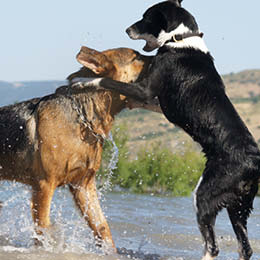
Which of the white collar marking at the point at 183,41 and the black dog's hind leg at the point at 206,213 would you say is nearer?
the black dog's hind leg at the point at 206,213

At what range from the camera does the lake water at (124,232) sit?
5.97 metres

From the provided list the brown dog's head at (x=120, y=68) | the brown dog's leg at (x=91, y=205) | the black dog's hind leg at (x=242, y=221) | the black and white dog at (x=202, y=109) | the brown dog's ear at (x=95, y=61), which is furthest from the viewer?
the brown dog's leg at (x=91, y=205)

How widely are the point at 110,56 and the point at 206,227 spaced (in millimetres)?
2136

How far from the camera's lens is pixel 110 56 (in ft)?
19.7

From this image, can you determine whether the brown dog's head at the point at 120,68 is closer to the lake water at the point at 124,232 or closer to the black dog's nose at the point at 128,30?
the black dog's nose at the point at 128,30

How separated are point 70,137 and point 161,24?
1575 millimetres

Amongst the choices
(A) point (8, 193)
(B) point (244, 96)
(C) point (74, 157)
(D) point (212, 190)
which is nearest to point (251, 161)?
(D) point (212, 190)

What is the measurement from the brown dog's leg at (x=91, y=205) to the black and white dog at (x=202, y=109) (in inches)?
44.1

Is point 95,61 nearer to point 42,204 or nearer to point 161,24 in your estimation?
point 161,24

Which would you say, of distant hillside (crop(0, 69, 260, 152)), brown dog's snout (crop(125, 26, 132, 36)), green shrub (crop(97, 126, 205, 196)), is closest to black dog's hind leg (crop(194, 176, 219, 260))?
brown dog's snout (crop(125, 26, 132, 36))

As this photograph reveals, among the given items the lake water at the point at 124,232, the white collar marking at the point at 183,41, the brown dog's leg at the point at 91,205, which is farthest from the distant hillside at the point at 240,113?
the white collar marking at the point at 183,41

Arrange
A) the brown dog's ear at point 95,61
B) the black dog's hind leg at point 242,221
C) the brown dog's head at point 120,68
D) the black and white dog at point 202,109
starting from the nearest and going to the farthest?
1. the black and white dog at point 202,109
2. the black dog's hind leg at point 242,221
3. the brown dog's ear at point 95,61
4. the brown dog's head at point 120,68

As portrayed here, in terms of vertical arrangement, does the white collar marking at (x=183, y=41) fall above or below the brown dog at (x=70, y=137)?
above

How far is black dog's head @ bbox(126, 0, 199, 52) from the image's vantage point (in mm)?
5770
